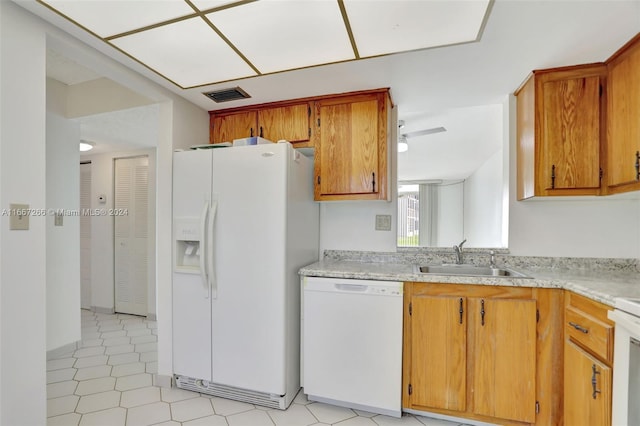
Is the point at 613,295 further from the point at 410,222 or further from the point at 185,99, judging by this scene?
the point at 185,99

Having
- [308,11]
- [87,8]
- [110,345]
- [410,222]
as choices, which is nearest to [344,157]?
[410,222]

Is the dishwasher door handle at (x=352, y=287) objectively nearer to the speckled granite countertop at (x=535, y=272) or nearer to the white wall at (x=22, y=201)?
the speckled granite countertop at (x=535, y=272)

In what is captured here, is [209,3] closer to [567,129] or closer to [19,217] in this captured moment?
[19,217]

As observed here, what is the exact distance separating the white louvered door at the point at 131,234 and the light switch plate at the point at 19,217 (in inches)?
97.7

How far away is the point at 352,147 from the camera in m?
2.22

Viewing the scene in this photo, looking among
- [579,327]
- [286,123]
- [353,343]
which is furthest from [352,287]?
[286,123]

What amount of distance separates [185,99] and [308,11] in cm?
144

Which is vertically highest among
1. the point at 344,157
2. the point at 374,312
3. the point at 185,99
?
the point at 185,99

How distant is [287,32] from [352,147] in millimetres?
929

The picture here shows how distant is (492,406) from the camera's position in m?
1.72

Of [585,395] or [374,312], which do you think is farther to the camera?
[374,312]

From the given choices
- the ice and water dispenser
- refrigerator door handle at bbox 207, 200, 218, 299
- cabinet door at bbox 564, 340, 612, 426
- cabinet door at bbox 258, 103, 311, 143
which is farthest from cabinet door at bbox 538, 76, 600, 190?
the ice and water dispenser

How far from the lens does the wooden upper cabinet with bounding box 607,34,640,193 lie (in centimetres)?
157

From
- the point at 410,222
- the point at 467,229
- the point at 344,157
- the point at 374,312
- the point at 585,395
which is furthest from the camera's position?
the point at 467,229
